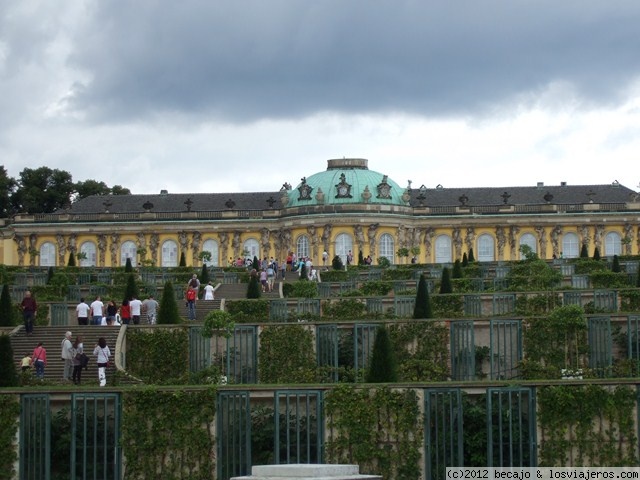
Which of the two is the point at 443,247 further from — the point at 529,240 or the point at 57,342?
the point at 57,342

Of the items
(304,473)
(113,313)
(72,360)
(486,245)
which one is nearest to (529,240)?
(486,245)

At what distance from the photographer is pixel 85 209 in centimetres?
8275

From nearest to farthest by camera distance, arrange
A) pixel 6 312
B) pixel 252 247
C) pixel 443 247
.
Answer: pixel 6 312 < pixel 443 247 < pixel 252 247

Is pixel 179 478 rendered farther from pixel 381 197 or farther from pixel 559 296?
pixel 381 197

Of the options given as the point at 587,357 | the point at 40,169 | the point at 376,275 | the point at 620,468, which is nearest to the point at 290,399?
the point at 620,468

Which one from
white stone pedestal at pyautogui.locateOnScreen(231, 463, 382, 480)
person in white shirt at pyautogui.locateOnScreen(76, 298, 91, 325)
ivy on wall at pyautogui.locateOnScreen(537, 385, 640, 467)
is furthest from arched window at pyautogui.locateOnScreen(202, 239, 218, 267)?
white stone pedestal at pyautogui.locateOnScreen(231, 463, 382, 480)

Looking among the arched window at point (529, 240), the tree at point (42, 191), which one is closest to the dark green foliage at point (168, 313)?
the arched window at point (529, 240)

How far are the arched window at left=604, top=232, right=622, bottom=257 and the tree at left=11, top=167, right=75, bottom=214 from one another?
A: 28662mm

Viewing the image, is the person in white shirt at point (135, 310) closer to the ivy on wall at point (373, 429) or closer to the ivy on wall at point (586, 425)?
the ivy on wall at point (373, 429)

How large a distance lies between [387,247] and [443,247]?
3.62m

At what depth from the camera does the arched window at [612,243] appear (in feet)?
257

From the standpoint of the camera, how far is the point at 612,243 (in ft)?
258

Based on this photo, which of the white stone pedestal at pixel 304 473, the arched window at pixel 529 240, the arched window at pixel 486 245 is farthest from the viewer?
the arched window at pixel 486 245

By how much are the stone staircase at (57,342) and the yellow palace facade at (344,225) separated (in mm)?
42446
